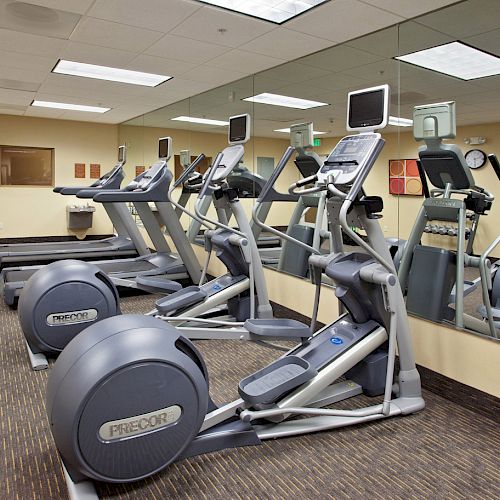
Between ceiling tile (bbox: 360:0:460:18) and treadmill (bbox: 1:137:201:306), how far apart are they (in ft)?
8.01

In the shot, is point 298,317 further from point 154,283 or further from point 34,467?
point 34,467

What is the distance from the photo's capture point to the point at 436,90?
3480 millimetres

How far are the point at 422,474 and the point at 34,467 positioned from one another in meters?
1.68

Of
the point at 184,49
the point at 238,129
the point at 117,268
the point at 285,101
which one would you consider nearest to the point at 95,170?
the point at 117,268

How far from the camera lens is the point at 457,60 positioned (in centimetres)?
351

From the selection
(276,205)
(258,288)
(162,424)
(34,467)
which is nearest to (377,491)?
(162,424)

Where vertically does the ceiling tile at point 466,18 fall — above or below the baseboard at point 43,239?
above

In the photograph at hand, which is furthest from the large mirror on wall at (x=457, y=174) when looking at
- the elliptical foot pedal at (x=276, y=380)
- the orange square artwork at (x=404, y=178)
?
the elliptical foot pedal at (x=276, y=380)

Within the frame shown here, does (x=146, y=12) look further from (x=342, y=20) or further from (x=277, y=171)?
(x=277, y=171)

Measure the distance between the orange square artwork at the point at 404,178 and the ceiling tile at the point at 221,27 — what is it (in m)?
1.46

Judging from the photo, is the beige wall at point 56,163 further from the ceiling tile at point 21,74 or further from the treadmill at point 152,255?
the treadmill at point 152,255

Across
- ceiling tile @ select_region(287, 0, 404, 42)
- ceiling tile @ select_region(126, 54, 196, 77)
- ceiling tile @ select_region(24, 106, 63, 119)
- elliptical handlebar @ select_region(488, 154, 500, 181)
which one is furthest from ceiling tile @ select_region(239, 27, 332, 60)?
ceiling tile @ select_region(24, 106, 63, 119)

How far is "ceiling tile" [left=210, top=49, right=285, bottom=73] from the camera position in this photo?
4426 millimetres

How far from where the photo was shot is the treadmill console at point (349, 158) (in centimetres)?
245
